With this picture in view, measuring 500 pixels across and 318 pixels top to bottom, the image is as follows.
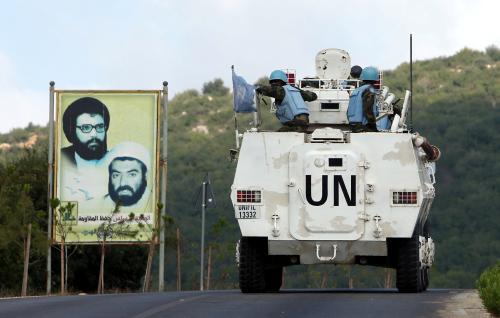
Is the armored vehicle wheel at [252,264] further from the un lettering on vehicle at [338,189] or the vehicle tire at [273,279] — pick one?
the un lettering on vehicle at [338,189]

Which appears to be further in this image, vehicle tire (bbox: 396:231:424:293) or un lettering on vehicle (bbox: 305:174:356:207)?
vehicle tire (bbox: 396:231:424:293)

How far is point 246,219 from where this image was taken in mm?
24188

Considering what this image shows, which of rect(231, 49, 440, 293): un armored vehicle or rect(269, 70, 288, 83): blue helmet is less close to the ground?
rect(269, 70, 288, 83): blue helmet

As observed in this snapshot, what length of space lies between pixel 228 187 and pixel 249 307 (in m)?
57.4

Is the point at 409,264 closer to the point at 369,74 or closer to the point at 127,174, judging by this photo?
the point at 369,74

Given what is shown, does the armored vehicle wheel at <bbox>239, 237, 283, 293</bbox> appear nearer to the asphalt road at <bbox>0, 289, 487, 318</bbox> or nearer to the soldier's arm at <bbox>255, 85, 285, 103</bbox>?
the asphalt road at <bbox>0, 289, 487, 318</bbox>

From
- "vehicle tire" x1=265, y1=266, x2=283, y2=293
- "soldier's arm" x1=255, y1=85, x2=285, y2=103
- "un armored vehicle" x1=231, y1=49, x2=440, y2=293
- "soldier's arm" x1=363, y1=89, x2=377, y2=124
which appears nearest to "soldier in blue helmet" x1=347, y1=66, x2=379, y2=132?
"soldier's arm" x1=363, y1=89, x2=377, y2=124

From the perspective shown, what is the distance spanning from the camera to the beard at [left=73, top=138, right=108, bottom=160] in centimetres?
4216

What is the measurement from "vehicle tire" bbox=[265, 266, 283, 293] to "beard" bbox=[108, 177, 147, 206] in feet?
50.2

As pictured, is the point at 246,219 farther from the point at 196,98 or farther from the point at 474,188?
the point at 196,98

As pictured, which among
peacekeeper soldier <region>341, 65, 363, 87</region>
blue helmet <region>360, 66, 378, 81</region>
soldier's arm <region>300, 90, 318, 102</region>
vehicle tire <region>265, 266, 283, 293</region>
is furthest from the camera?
peacekeeper soldier <region>341, 65, 363, 87</region>

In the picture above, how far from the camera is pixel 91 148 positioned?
138ft

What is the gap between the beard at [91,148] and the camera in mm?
42156

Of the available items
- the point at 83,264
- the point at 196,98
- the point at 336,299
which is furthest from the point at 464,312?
the point at 196,98
